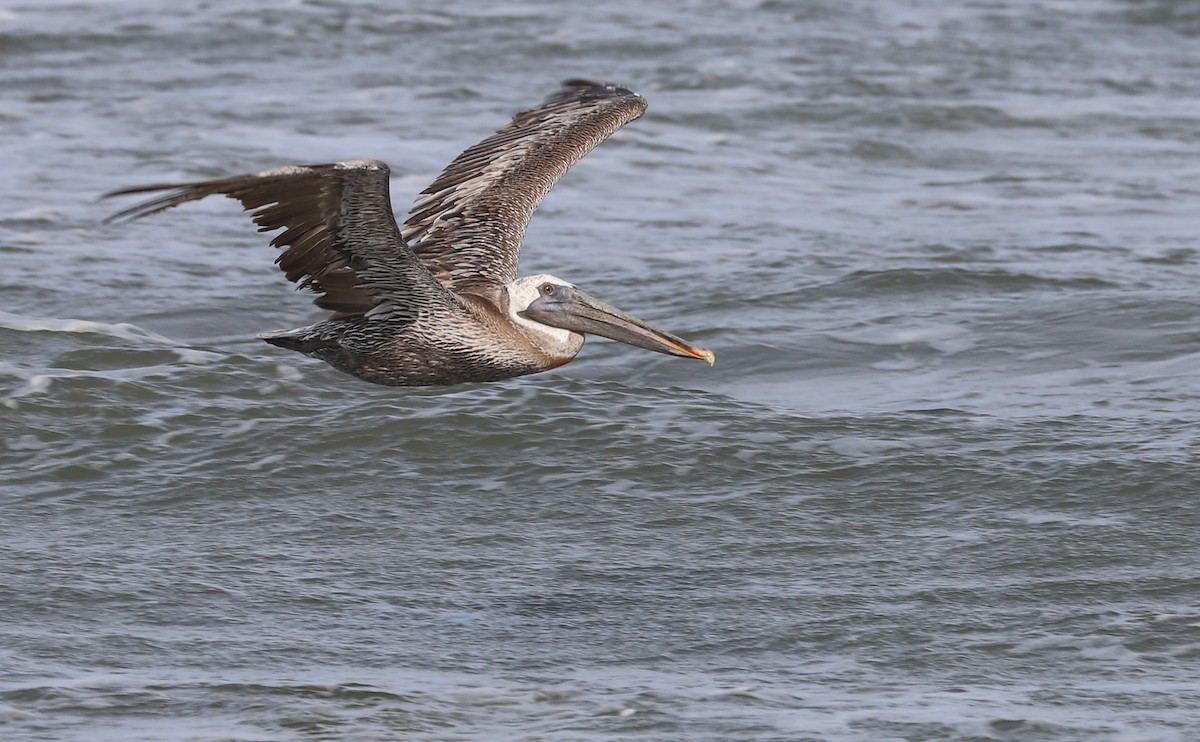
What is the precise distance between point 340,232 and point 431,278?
45 cm

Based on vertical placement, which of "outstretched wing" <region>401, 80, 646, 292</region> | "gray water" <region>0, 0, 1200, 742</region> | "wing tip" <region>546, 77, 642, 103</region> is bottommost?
"gray water" <region>0, 0, 1200, 742</region>

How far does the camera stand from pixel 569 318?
22.5 feet

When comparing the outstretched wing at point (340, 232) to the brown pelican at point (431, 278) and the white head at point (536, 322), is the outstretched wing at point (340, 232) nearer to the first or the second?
the brown pelican at point (431, 278)

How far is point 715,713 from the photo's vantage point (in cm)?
570

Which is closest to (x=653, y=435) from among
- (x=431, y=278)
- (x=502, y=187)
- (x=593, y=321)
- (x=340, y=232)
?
(x=502, y=187)

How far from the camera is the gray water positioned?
5945 mm

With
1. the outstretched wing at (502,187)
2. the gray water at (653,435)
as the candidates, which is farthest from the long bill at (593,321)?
the gray water at (653,435)

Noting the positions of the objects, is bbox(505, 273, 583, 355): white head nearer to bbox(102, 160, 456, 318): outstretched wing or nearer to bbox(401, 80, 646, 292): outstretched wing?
bbox(401, 80, 646, 292): outstretched wing

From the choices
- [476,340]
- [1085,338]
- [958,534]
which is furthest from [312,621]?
[1085,338]

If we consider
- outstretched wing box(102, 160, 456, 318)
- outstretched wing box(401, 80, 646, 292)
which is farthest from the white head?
outstretched wing box(102, 160, 456, 318)

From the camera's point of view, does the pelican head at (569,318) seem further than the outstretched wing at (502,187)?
No

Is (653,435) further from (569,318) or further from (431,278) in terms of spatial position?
(431,278)

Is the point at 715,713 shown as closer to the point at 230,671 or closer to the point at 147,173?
the point at 230,671

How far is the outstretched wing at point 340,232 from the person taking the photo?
568 centimetres
